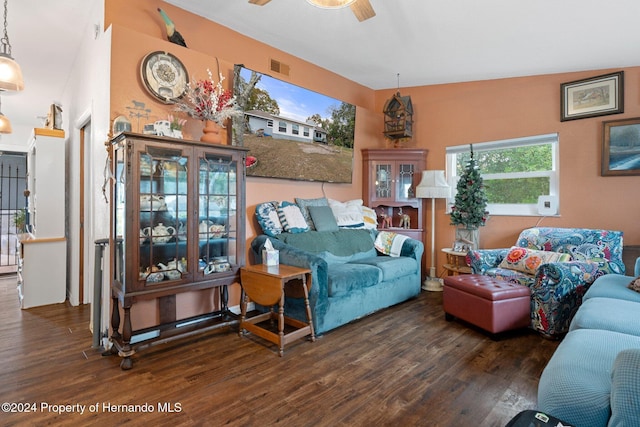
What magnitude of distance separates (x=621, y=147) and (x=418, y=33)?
2.32 meters

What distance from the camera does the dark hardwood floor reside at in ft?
5.65

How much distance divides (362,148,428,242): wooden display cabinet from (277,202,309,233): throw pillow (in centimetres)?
149

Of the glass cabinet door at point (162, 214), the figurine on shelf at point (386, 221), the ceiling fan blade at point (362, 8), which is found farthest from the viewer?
the figurine on shelf at point (386, 221)

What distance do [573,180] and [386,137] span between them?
2348 millimetres

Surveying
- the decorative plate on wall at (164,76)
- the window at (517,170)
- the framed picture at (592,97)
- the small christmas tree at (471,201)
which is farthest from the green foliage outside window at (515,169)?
the decorative plate on wall at (164,76)

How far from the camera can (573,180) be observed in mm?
3541

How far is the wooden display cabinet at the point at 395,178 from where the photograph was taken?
462 centimetres

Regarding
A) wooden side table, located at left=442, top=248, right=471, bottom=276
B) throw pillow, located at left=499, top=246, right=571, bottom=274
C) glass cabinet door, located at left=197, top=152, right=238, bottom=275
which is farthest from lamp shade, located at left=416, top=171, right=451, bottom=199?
glass cabinet door, located at left=197, top=152, right=238, bottom=275

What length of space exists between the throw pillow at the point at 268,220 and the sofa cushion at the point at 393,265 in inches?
36.8

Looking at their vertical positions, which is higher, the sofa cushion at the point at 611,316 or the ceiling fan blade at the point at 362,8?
the ceiling fan blade at the point at 362,8

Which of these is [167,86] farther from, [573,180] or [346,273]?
[573,180]

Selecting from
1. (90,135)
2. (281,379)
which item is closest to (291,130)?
(90,135)

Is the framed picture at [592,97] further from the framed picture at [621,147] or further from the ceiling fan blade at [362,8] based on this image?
the ceiling fan blade at [362,8]

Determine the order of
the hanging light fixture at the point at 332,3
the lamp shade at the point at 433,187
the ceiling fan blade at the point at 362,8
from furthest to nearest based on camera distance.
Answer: the lamp shade at the point at 433,187, the ceiling fan blade at the point at 362,8, the hanging light fixture at the point at 332,3
